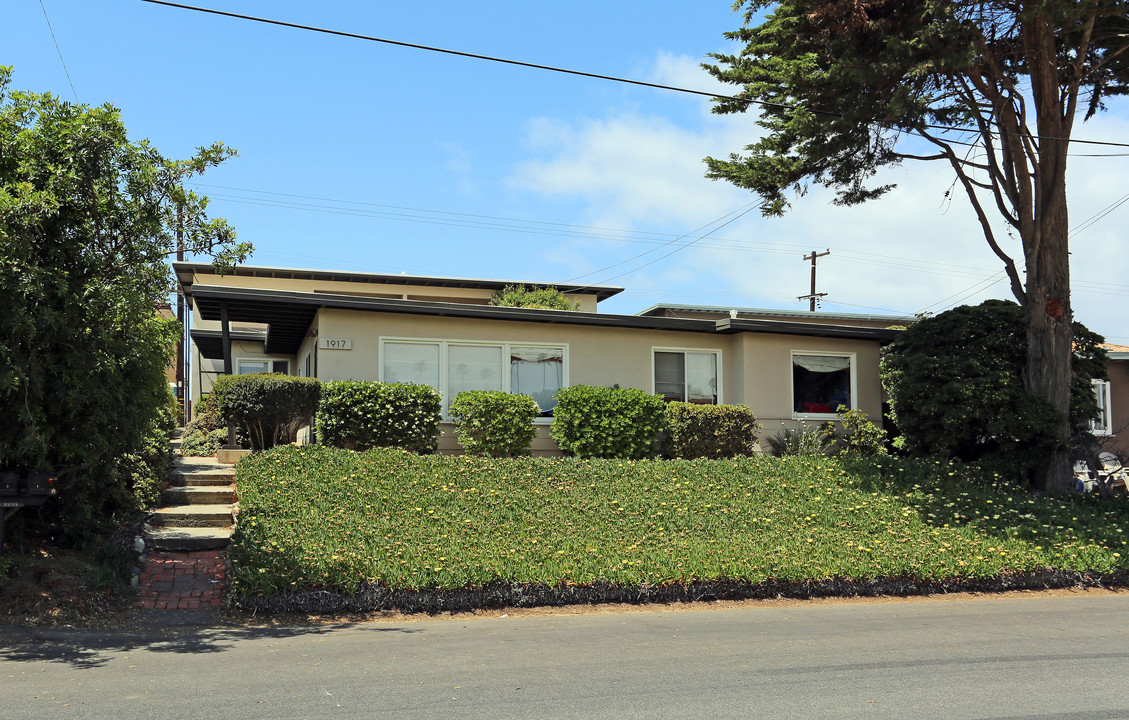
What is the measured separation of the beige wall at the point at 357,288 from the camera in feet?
105

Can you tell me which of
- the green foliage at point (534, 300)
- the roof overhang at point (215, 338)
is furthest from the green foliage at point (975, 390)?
the roof overhang at point (215, 338)

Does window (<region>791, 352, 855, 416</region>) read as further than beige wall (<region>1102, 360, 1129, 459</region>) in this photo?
No

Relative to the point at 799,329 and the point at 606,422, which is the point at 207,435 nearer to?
the point at 606,422

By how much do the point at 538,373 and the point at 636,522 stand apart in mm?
5654

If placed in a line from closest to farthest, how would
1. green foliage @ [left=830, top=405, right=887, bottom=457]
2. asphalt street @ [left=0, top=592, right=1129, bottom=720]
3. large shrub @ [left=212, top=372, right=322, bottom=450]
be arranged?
asphalt street @ [left=0, top=592, right=1129, bottom=720], large shrub @ [left=212, top=372, right=322, bottom=450], green foliage @ [left=830, top=405, right=887, bottom=457]

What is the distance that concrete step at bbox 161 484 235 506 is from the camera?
11039mm

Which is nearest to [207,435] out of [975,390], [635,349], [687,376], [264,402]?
[264,402]

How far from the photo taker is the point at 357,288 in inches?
1280

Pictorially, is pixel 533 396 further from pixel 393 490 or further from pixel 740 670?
pixel 740 670

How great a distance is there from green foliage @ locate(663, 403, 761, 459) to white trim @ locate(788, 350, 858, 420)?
182cm

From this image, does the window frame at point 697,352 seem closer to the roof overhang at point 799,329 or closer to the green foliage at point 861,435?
the roof overhang at point 799,329

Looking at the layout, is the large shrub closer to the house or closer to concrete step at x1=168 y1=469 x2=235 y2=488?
the house

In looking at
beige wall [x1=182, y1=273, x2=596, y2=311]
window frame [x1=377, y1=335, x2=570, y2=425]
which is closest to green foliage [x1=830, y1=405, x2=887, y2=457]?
window frame [x1=377, y1=335, x2=570, y2=425]

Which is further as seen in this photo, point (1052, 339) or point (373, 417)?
point (1052, 339)
